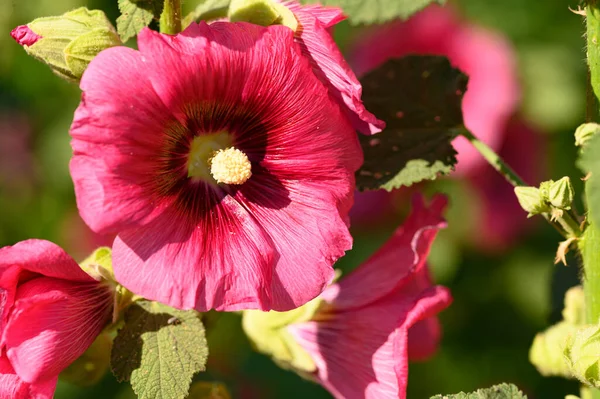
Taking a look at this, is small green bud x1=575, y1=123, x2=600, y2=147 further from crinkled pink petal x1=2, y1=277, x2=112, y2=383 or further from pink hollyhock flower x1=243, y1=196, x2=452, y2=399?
crinkled pink petal x1=2, y1=277, x2=112, y2=383

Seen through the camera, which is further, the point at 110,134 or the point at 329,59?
the point at 329,59

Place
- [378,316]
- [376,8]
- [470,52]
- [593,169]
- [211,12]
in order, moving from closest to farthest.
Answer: [593,169], [376,8], [211,12], [378,316], [470,52]

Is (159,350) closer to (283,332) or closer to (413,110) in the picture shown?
(283,332)

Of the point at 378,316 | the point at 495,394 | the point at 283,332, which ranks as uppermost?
the point at 495,394

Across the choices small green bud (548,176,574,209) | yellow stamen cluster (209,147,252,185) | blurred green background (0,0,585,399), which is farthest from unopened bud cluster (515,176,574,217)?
blurred green background (0,0,585,399)

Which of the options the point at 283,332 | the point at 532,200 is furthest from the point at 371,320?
the point at 532,200
